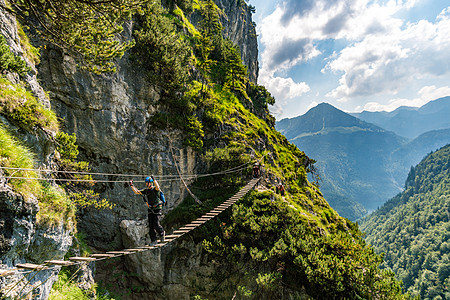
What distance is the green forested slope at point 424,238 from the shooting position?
269ft

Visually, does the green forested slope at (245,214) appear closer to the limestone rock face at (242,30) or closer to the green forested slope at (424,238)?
the limestone rock face at (242,30)

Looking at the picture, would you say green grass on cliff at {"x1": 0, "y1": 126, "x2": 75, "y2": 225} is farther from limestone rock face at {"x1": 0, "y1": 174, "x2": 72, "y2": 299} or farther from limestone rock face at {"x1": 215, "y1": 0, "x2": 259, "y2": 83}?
limestone rock face at {"x1": 215, "y1": 0, "x2": 259, "y2": 83}

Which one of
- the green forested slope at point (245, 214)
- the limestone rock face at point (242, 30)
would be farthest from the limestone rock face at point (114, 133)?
the limestone rock face at point (242, 30)

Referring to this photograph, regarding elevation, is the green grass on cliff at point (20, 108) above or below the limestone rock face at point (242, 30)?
below

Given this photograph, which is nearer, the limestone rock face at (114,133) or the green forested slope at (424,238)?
the limestone rock face at (114,133)

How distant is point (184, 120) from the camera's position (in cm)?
2217

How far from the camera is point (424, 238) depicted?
11119cm

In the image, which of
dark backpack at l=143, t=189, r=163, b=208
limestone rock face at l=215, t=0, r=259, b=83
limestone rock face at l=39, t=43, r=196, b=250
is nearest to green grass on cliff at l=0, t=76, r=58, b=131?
dark backpack at l=143, t=189, r=163, b=208

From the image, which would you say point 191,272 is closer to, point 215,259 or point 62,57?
point 215,259

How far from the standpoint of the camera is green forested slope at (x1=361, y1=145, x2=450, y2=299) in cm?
8194

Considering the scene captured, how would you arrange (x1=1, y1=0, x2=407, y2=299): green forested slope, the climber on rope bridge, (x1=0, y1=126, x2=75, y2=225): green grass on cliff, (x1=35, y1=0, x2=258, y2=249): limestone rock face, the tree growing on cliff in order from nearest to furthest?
(x1=0, y1=126, x2=75, y2=225): green grass on cliff → the tree growing on cliff → the climber on rope bridge → (x1=1, y1=0, x2=407, y2=299): green forested slope → (x1=35, y1=0, x2=258, y2=249): limestone rock face

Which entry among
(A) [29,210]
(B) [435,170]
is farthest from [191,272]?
(B) [435,170]

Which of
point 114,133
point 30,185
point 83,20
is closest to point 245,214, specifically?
point 114,133

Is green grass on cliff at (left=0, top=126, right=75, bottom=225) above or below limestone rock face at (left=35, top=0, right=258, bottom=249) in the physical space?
below
